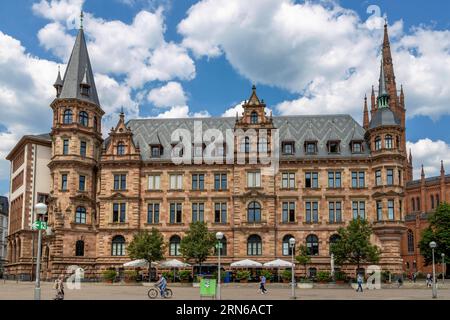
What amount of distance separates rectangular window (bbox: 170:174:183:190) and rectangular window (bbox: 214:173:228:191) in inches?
175

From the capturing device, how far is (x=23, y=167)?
76938 millimetres

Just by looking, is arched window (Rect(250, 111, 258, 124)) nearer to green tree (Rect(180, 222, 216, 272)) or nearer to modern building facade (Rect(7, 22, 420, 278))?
modern building facade (Rect(7, 22, 420, 278))

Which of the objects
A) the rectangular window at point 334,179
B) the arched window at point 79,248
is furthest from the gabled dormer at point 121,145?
the rectangular window at point 334,179

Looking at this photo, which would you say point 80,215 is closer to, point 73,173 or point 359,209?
point 73,173

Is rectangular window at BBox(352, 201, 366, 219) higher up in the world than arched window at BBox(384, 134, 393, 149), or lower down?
lower down

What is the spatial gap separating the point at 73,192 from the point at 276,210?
25377mm

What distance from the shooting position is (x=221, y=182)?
68562 millimetres

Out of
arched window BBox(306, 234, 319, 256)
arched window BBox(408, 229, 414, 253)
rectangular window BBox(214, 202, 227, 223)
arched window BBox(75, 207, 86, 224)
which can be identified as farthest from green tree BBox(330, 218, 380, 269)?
arched window BBox(408, 229, 414, 253)

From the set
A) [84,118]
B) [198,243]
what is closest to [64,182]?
[84,118]

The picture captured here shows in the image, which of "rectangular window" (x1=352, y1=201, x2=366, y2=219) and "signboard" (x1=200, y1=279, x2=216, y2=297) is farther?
"rectangular window" (x1=352, y1=201, x2=366, y2=219)

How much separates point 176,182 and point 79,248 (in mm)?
14519

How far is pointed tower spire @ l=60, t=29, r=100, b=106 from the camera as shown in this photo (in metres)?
69.7

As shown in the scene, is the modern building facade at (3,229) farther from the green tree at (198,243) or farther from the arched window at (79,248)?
the green tree at (198,243)

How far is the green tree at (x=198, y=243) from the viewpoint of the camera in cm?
5881
